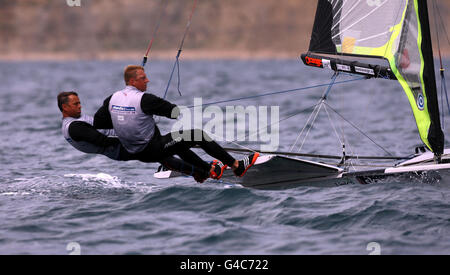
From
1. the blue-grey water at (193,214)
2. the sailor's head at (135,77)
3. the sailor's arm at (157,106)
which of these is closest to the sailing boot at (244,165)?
the blue-grey water at (193,214)

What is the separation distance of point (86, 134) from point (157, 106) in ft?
3.13

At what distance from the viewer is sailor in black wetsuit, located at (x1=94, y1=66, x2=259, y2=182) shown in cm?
688

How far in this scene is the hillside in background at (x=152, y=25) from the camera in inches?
3661

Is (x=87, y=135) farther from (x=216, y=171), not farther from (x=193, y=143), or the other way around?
(x=216, y=171)

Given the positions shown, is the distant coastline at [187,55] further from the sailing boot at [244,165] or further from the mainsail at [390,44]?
the sailing boot at [244,165]

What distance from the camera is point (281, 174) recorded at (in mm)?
7742

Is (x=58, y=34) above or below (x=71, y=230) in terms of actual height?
above

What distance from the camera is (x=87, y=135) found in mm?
7176

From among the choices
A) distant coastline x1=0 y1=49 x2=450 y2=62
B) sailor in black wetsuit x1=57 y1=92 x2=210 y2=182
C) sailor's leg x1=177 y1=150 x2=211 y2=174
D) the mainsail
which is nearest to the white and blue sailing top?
sailor in black wetsuit x1=57 y1=92 x2=210 y2=182

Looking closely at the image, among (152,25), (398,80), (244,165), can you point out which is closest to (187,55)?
(152,25)
